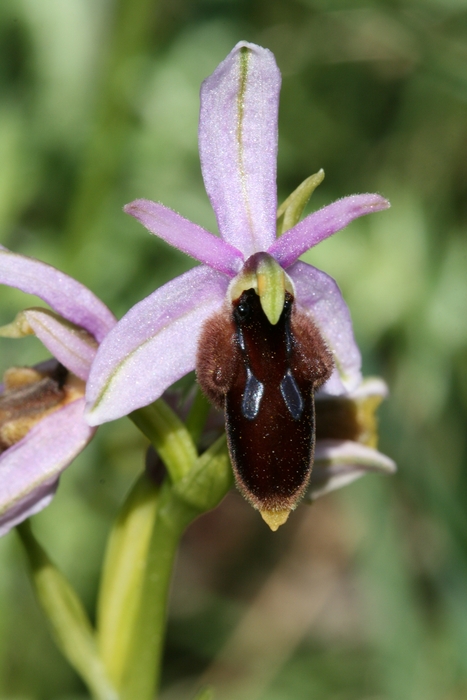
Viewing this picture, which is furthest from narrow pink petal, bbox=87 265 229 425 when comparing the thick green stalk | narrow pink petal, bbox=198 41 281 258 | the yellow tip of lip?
the thick green stalk

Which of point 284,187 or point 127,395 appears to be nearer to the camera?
point 127,395

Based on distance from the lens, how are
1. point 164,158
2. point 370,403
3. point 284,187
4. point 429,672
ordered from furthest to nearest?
point 284,187, point 164,158, point 429,672, point 370,403

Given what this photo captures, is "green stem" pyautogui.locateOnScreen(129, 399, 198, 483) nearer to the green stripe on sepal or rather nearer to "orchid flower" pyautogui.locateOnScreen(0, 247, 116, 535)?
"orchid flower" pyautogui.locateOnScreen(0, 247, 116, 535)

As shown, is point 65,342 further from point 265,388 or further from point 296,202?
point 296,202

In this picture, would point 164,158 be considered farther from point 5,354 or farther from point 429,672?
point 429,672

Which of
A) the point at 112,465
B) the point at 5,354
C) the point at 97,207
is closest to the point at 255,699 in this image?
the point at 112,465

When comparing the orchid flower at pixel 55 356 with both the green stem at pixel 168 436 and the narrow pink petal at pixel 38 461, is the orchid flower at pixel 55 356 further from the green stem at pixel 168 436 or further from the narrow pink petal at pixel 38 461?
the green stem at pixel 168 436

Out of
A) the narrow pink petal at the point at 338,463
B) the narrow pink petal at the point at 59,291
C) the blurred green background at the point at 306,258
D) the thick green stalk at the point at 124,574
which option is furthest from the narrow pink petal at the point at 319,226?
the blurred green background at the point at 306,258
